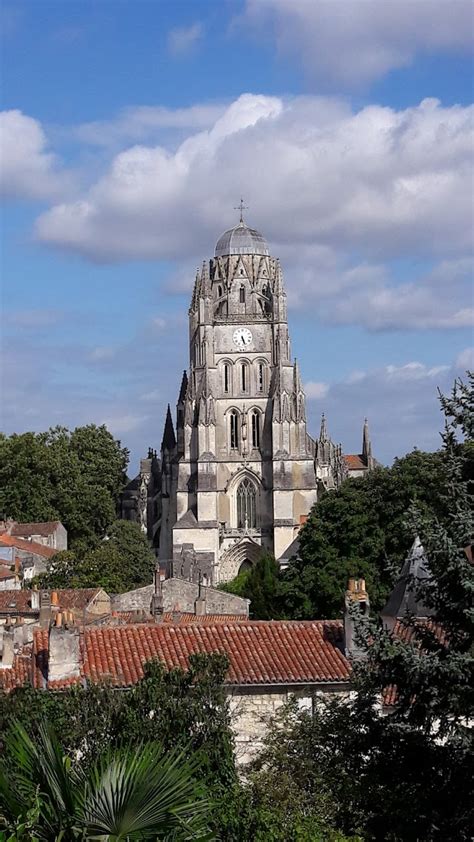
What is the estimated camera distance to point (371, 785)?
48.2 ft

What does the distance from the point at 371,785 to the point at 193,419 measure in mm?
75354

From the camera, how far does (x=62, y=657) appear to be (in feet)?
70.7

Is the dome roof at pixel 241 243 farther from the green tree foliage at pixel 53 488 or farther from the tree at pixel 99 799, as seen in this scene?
the tree at pixel 99 799

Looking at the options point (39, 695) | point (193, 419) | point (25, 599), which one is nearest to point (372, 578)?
point (25, 599)

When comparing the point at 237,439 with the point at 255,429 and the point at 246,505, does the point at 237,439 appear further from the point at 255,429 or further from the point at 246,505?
the point at 246,505

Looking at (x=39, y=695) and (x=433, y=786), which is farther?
(x=39, y=695)

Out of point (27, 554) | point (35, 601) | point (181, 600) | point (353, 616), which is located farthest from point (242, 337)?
point (353, 616)

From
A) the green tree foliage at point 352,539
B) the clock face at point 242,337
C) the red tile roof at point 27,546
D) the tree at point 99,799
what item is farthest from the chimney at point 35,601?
the clock face at point 242,337

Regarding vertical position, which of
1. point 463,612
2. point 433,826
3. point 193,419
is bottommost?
point 433,826

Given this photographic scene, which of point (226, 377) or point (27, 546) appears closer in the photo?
point (27, 546)

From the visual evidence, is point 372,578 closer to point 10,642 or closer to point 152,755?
point 10,642

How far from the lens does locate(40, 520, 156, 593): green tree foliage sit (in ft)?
191

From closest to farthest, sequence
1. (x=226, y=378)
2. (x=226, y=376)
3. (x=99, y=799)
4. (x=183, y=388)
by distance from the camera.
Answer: (x=99, y=799) → (x=226, y=378) → (x=226, y=376) → (x=183, y=388)

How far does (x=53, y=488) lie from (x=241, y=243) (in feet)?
78.2
